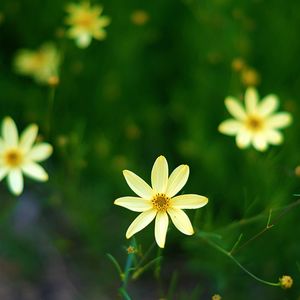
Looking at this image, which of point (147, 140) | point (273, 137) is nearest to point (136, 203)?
point (273, 137)

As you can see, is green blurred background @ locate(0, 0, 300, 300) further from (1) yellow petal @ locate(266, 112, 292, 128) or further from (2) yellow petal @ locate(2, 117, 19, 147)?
(2) yellow petal @ locate(2, 117, 19, 147)

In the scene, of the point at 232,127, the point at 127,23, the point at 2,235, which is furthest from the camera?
the point at 127,23

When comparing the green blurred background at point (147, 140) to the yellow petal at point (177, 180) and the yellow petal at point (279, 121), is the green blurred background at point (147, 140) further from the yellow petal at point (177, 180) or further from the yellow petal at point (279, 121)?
the yellow petal at point (177, 180)

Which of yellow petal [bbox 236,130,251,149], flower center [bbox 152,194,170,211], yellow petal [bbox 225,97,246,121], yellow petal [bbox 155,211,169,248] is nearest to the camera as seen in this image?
yellow petal [bbox 155,211,169,248]

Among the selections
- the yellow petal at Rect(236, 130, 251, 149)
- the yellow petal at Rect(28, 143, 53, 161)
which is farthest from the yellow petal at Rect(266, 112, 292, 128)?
the yellow petal at Rect(28, 143, 53, 161)

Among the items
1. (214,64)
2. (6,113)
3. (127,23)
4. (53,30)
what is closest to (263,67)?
(214,64)

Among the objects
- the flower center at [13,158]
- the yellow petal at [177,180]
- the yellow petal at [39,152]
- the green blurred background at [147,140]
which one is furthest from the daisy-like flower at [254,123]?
the flower center at [13,158]

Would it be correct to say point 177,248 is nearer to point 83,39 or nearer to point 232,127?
point 232,127
